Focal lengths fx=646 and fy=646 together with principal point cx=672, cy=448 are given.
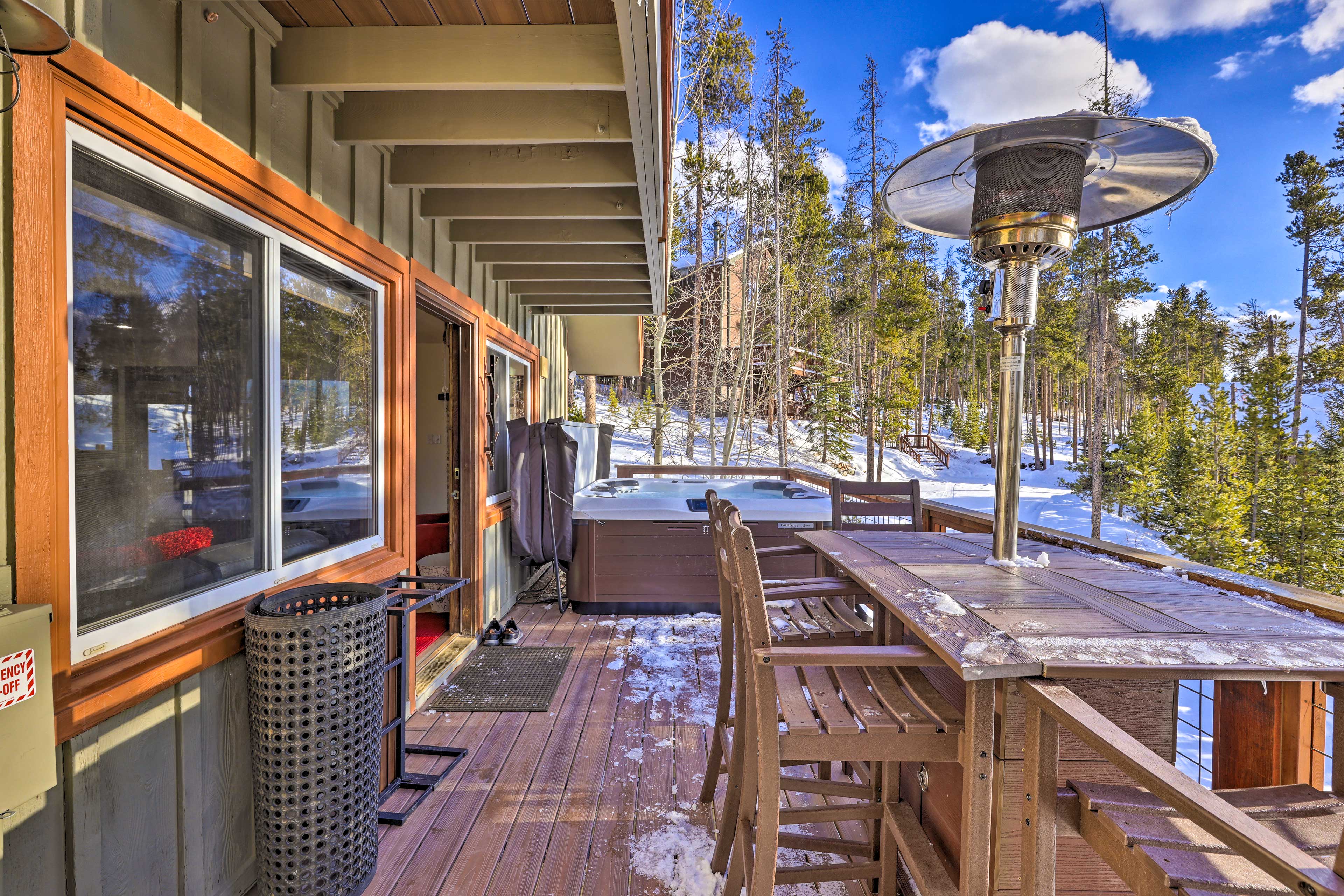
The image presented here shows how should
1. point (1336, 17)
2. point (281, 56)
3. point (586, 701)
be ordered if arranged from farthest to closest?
point (1336, 17) < point (586, 701) < point (281, 56)

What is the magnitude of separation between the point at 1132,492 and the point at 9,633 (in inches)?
746

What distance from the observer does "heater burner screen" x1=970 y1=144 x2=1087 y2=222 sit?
165 cm

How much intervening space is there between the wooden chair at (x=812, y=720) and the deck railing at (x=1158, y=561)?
81 cm

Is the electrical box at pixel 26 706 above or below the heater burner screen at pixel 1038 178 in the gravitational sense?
below

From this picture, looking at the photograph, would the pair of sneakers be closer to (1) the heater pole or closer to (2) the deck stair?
(1) the heater pole

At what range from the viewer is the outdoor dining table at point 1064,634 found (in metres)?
1.07

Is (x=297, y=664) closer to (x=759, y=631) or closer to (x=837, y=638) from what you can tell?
(x=759, y=631)

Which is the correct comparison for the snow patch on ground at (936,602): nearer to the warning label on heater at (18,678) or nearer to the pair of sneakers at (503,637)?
the warning label on heater at (18,678)

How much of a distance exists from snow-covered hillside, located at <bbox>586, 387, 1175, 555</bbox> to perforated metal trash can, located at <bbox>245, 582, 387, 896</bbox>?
9.23 metres

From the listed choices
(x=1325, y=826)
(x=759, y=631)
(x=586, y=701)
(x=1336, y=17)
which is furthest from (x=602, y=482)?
(x=1336, y=17)

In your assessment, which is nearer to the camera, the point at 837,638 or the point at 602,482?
the point at 837,638

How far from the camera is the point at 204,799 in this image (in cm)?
164

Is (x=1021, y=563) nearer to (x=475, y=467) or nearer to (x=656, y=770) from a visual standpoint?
(x=656, y=770)

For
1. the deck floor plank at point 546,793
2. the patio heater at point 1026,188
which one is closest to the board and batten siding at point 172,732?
the deck floor plank at point 546,793
